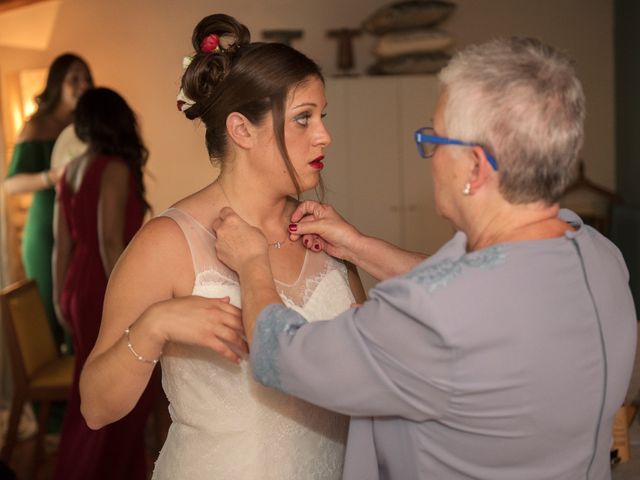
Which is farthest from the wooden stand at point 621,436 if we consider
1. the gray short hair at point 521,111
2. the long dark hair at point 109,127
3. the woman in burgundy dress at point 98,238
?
the long dark hair at point 109,127

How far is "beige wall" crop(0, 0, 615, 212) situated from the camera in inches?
213

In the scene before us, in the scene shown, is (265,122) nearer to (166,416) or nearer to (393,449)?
(393,449)

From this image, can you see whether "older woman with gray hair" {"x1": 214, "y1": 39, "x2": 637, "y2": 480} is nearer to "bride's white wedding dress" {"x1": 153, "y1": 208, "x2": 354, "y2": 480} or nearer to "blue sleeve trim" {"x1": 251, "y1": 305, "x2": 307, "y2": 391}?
"blue sleeve trim" {"x1": 251, "y1": 305, "x2": 307, "y2": 391}

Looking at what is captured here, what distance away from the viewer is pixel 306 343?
129cm

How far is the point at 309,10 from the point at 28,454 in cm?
310

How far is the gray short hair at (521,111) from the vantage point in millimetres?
1233

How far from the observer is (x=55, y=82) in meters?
4.77

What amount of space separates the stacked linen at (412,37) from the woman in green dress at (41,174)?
182cm

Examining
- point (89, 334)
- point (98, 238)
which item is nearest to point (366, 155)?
point (98, 238)

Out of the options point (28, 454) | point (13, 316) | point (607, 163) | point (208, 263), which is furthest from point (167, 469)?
point (607, 163)

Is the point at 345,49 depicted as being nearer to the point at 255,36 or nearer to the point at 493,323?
the point at 255,36

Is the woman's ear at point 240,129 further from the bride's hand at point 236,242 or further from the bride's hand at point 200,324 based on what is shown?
the bride's hand at point 200,324

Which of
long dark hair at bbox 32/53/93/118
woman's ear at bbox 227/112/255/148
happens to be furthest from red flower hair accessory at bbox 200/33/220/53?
long dark hair at bbox 32/53/93/118

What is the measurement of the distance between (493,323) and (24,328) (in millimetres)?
3008
